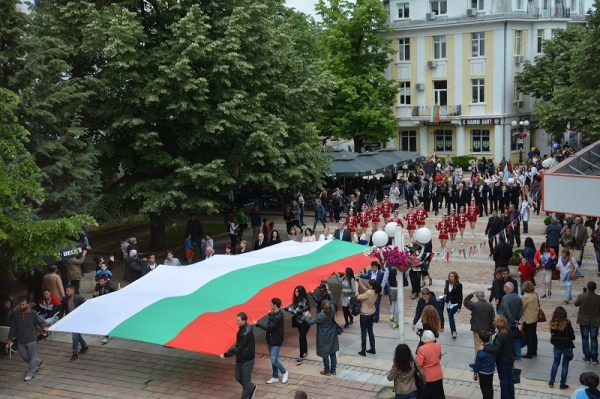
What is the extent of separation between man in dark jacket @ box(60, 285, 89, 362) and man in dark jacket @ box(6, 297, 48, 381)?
101 centimetres

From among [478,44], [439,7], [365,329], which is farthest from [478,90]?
[365,329]

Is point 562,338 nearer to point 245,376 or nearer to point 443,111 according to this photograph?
point 245,376

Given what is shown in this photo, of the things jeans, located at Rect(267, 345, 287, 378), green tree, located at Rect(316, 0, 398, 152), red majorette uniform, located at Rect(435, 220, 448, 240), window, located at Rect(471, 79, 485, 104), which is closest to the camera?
jeans, located at Rect(267, 345, 287, 378)

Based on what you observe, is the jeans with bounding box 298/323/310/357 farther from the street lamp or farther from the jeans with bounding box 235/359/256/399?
the street lamp

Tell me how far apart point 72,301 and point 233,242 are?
10.2m

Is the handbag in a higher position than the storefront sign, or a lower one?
lower

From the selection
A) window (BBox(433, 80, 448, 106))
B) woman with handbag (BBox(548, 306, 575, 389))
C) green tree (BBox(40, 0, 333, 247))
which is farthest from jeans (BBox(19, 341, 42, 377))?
Answer: window (BBox(433, 80, 448, 106))

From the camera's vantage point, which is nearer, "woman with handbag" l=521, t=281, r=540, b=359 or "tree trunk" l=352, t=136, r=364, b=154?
"woman with handbag" l=521, t=281, r=540, b=359

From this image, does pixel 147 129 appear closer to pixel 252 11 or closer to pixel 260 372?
pixel 252 11

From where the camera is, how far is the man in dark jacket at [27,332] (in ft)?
45.8

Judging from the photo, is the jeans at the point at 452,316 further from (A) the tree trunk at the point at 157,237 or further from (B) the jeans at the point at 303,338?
(A) the tree trunk at the point at 157,237

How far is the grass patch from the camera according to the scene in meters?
27.6

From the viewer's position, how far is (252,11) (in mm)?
24406

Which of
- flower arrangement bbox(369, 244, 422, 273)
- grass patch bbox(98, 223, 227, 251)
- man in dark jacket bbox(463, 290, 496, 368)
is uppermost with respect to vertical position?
flower arrangement bbox(369, 244, 422, 273)
